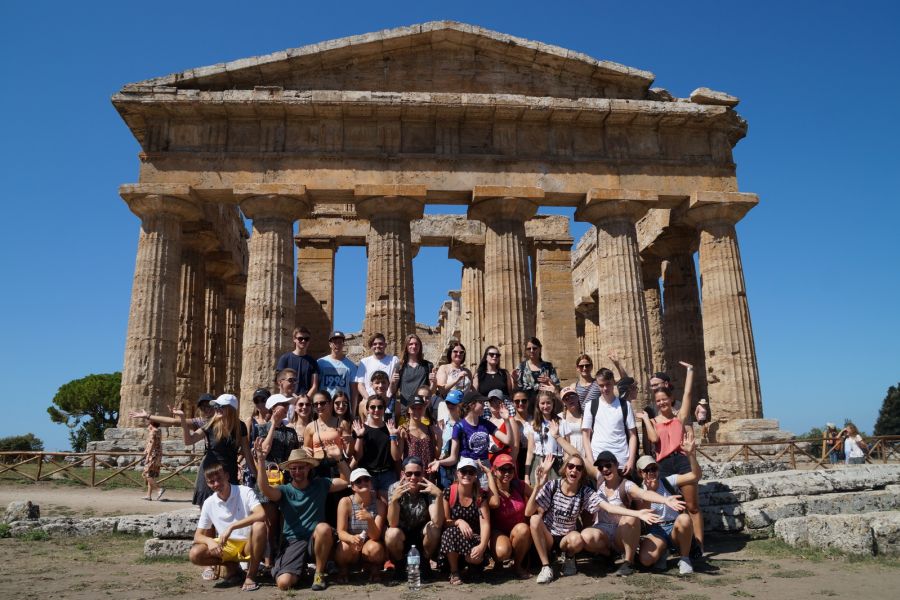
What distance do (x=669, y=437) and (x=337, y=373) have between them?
5.56 m

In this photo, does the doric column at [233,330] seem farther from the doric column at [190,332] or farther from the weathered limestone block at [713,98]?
the weathered limestone block at [713,98]

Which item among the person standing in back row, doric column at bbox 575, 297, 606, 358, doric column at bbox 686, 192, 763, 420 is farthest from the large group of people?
doric column at bbox 575, 297, 606, 358

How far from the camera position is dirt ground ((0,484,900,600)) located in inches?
277

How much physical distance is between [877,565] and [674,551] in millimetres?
2291

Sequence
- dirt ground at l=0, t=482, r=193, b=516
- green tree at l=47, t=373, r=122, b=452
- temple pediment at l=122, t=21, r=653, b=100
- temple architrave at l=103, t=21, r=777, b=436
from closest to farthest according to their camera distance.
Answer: dirt ground at l=0, t=482, r=193, b=516
temple architrave at l=103, t=21, r=777, b=436
temple pediment at l=122, t=21, r=653, b=100
green tree at l=47, t=373, r=122, b=452

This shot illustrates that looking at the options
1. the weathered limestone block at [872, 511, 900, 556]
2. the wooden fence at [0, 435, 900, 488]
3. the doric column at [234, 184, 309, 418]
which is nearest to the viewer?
the weathered limestone block at [872, 511, 900, 556]

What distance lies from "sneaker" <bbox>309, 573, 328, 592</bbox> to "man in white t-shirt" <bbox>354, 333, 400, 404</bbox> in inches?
154

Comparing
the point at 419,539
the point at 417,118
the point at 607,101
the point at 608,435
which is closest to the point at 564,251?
the point at 607,101

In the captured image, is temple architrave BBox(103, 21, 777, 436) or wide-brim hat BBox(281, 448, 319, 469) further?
temple architrave BBox(103, 21, 777, 436)

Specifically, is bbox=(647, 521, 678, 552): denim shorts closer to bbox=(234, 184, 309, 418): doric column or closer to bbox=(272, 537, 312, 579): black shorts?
bbox=(272, 537, 312, 579): black shorts

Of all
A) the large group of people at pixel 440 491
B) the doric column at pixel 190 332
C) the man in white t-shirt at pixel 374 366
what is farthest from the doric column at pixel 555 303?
the large group of people at pixel 440 491

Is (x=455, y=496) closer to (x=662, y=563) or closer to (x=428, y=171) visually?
(x=662, y=563)

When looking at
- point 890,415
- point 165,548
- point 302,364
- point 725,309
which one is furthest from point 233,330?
point 890,415

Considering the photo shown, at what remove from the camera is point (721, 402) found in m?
19.2
